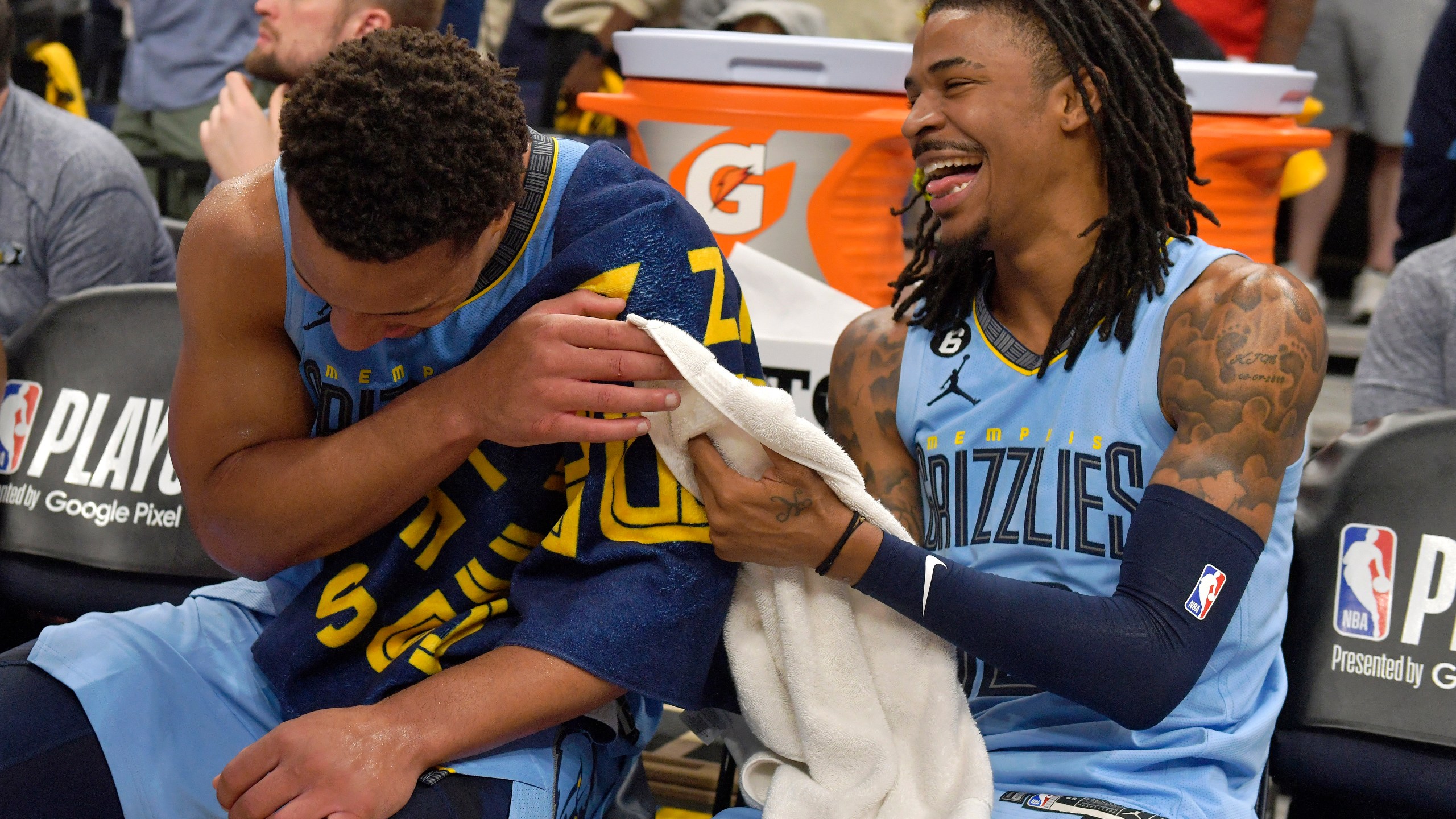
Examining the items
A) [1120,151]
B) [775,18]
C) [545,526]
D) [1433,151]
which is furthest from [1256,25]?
[545,526]

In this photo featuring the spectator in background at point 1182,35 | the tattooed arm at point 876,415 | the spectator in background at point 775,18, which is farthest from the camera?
the spectator in background at point 775,18

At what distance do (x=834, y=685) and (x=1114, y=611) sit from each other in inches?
12.9

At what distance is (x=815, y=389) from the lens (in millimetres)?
2559

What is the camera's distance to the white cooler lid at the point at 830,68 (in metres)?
2.56

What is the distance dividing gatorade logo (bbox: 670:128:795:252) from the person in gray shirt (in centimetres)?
123

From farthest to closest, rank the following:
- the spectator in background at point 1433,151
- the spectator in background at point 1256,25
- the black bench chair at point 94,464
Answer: the spectator in background at point 1256,25 < the spectator in background at point 1433,151 < the black bench chair at point 94,464

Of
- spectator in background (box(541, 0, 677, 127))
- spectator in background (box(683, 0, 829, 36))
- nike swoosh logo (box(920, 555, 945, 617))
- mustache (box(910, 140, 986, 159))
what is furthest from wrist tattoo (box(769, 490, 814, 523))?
spectator in background (box(541, 0, 677, 127))

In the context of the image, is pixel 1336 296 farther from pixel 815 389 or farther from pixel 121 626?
pixel 121 626

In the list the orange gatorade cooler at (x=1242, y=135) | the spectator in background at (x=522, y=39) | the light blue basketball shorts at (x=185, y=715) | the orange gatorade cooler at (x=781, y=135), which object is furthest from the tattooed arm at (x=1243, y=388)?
the spectator in background at (x=522, y=39)

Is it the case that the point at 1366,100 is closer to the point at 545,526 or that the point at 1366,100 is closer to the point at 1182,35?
the point at 1182,35

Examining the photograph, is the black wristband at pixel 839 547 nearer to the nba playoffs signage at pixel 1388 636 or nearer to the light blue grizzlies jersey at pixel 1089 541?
the light blue grizzlies jersey at pixel 1089 541

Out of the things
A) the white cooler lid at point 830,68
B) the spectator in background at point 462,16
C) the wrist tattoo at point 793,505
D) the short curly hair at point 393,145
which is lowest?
the wrist tattoo at point 793,505

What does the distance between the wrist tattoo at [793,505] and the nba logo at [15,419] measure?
1.40 meters

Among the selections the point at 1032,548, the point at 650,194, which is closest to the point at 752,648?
the point at 1032,548
